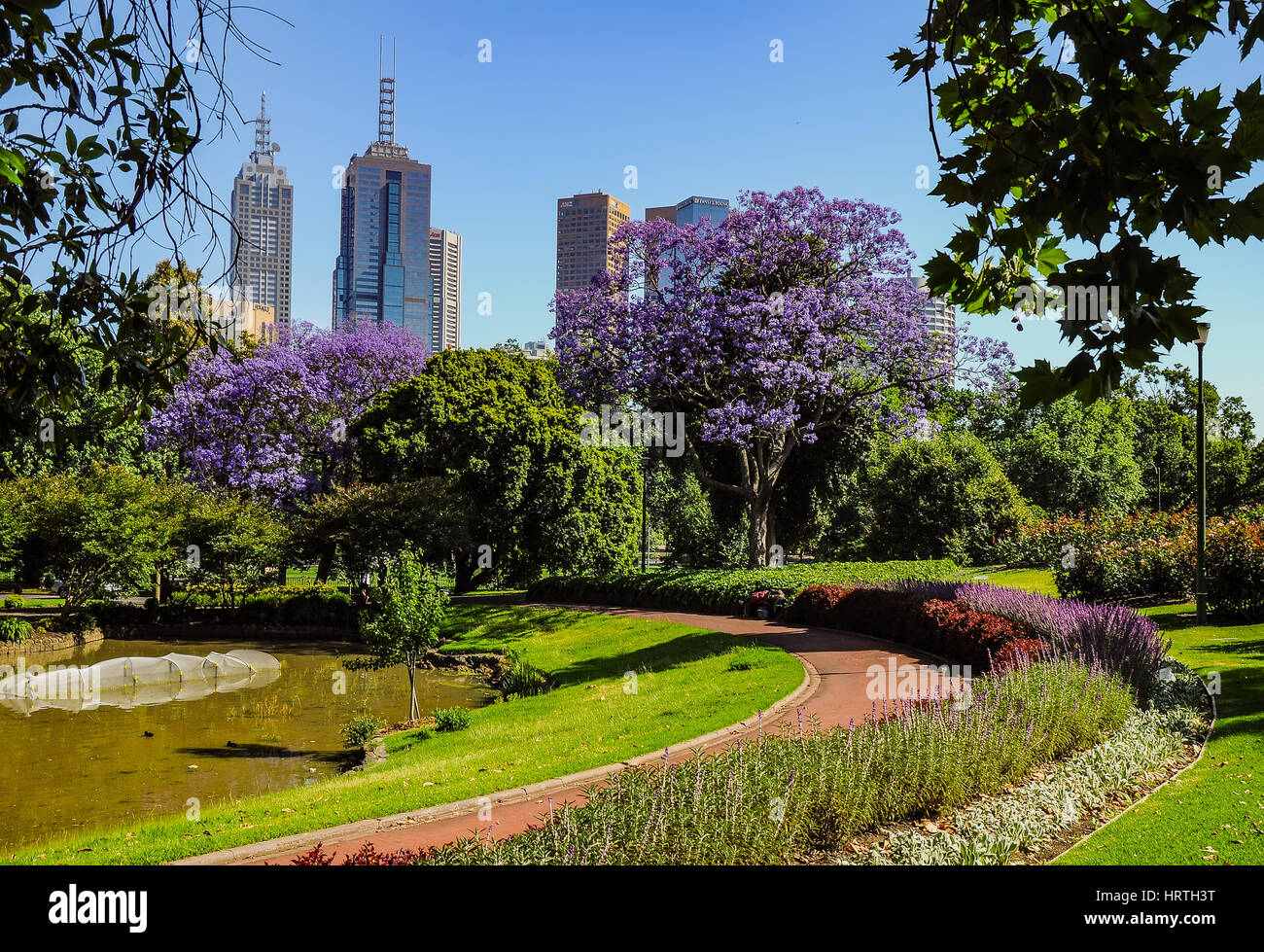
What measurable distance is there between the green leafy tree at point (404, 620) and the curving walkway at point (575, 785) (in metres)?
6.89

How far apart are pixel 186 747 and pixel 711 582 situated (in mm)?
14889

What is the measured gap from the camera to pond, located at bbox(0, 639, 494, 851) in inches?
449

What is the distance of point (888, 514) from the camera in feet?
124

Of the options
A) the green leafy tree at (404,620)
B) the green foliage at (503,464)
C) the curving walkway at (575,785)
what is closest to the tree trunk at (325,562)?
the green foliage at (503,464)

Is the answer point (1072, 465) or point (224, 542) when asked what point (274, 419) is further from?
point (1072, 465)

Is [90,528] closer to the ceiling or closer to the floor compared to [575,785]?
closer to the ceiling

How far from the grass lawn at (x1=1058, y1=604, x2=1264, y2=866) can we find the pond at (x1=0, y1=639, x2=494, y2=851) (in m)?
10.3

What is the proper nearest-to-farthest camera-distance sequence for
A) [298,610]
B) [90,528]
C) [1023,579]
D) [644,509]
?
1. [90,528]
2. [1023,579]
3. [298,610]
4. [644,509]

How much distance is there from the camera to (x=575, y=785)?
29.3 feet

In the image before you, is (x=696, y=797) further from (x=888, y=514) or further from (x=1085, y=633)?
(x=888, y=514)

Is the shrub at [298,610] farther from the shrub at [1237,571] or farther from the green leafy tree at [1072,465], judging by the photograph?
the green leafy tree at [1072,465]

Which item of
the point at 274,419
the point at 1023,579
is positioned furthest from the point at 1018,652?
the point at 274,419

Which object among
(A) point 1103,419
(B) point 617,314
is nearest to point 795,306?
(B) point 617,314

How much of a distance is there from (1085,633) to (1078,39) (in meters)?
11.0
